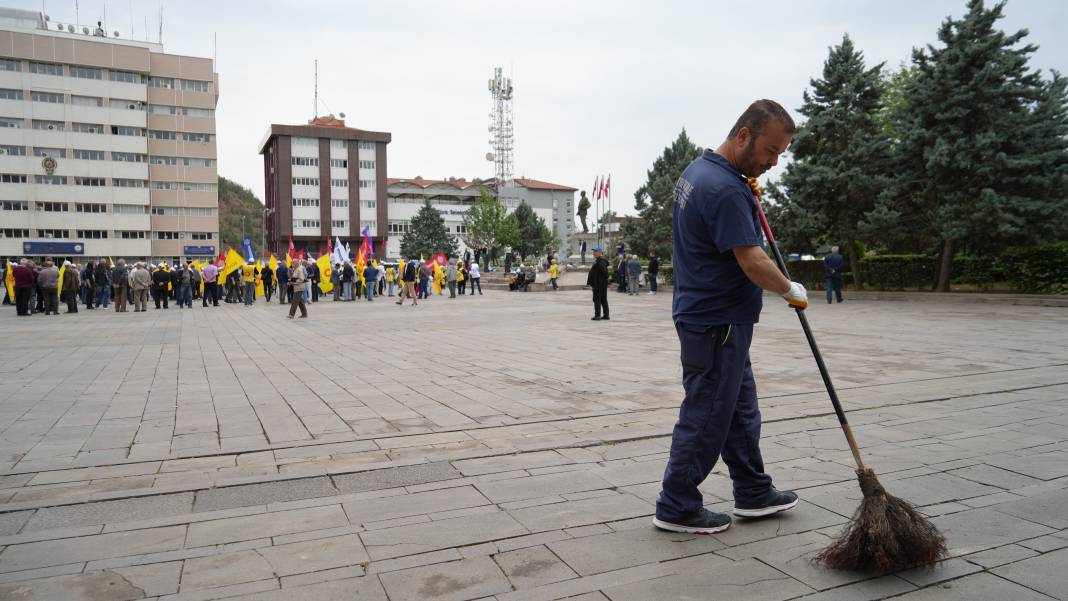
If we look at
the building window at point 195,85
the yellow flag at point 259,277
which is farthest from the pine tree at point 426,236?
the yellow flag at point 259,277

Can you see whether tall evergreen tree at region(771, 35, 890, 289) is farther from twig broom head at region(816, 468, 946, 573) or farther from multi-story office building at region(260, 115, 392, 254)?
multi-story office building at region(260, 115, 392, 254)

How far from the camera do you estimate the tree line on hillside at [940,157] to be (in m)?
19.5

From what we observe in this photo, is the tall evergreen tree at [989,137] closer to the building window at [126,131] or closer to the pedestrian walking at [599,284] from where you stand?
the pedestrian walking at [599,284]

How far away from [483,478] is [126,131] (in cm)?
8221

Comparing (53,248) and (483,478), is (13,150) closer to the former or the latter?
(53,248)

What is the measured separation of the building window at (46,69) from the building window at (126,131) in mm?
6547

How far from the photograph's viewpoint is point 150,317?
1997cm

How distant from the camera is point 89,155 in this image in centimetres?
7069

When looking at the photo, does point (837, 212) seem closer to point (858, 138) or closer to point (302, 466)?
point (858, 138)

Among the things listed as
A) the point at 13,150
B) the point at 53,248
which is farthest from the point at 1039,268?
the point at 13,150

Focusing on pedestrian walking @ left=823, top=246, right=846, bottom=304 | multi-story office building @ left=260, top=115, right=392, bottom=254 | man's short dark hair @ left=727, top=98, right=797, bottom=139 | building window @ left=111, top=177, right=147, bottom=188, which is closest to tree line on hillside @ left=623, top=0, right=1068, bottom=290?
pedestrian walking @ left=823, top=246, right=846, bottom=304

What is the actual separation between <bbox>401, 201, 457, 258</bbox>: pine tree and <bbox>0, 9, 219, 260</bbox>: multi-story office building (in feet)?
71.3

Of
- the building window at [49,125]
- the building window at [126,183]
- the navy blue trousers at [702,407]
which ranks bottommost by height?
the navy blue trousers at [702,407]

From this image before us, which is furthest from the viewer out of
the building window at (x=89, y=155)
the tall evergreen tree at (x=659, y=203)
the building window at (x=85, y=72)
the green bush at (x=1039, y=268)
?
the building window at (x=89, y=155)
